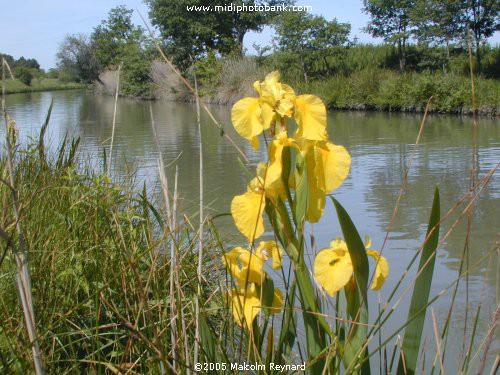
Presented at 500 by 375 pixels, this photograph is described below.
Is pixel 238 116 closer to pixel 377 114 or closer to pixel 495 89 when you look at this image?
pixel 495 89

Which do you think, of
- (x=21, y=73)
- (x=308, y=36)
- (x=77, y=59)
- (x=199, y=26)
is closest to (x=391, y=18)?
(x=308, y=36)

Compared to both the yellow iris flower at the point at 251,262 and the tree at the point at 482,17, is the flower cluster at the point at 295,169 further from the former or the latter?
the tree at the point at 482,17

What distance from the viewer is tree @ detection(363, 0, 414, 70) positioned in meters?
17.0

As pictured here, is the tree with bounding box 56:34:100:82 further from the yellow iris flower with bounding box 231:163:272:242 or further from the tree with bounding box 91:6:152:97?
the yellow iris flower with bounding box 231:163:272:242

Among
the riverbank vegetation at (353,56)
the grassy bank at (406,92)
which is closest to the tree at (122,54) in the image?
the riverbank vegetation at (353,56)

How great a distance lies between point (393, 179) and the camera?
6.00 metres

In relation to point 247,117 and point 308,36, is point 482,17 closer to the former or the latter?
point 308,36

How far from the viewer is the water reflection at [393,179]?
10.5 feet

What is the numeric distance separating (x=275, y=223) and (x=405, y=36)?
1737cm

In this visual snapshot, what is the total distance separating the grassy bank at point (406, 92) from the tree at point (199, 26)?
9.29 meters

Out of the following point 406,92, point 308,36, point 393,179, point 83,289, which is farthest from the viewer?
point 308,36

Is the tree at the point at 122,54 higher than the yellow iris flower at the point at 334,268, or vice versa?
the tree at the point at 122,54

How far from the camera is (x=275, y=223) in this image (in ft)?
2.86

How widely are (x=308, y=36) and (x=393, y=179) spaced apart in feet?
43.2
